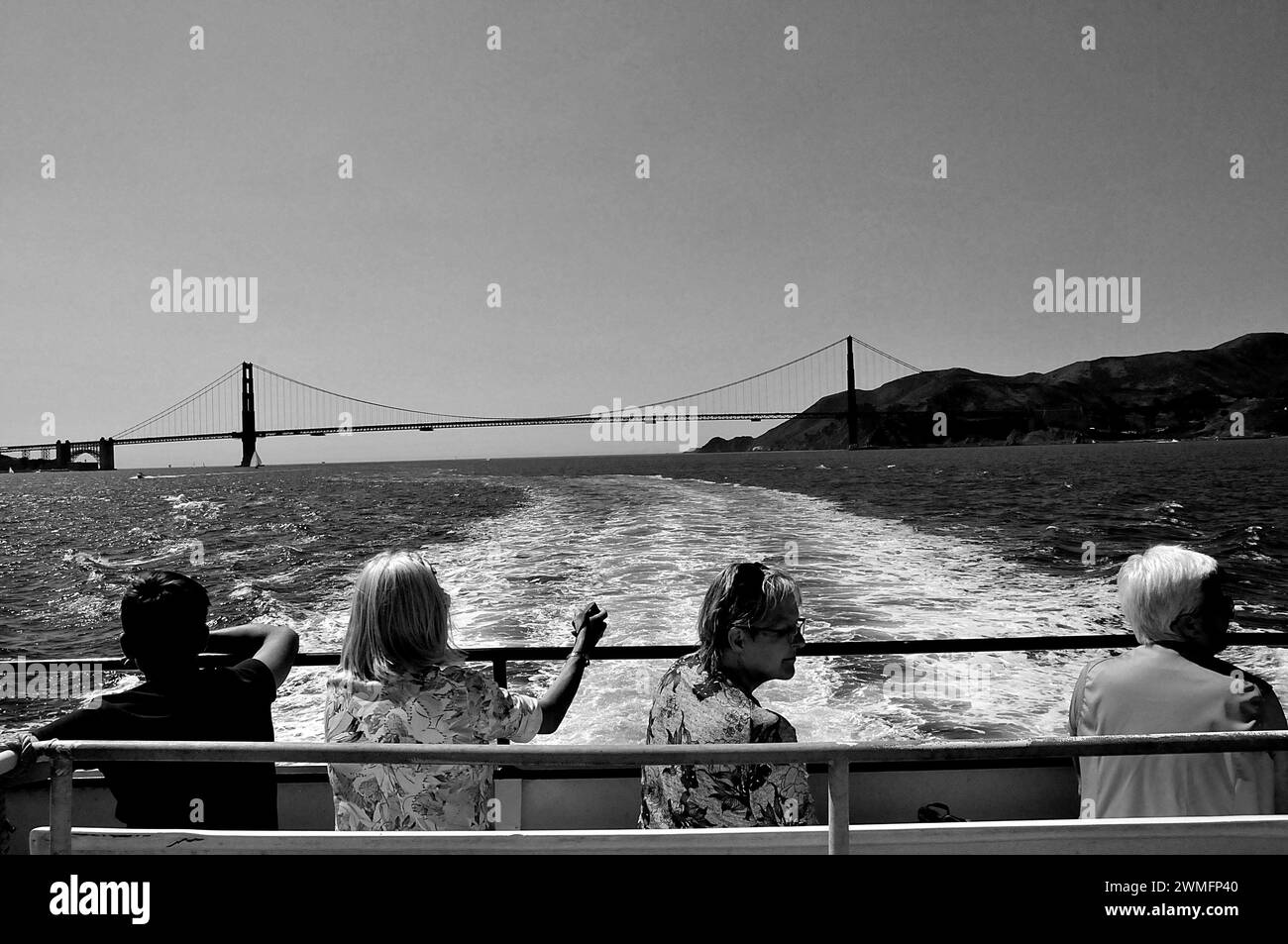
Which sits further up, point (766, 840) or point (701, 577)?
point (766, 840)

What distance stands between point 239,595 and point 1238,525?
21.9m

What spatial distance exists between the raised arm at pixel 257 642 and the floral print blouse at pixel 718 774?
85 centimetres

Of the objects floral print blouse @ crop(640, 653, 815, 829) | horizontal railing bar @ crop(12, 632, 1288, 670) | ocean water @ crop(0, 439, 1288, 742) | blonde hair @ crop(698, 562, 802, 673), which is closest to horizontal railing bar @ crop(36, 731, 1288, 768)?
floral print blouse @ crop(640, 653, 815, 829)

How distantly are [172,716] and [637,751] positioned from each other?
0.96 metres

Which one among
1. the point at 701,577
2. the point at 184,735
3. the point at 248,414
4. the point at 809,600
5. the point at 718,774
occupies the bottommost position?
the point at 809,600

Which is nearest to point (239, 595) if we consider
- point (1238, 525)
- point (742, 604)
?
point (742, 604)

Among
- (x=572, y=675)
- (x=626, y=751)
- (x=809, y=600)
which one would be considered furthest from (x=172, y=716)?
(x=809, y=600)

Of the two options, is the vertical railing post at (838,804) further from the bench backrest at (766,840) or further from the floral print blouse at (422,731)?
the floral print blouse at (422,731)

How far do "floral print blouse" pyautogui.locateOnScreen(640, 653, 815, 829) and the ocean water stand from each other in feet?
8.93

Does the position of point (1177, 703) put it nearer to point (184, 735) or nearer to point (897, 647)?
point (897, 647)

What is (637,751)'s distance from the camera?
42.8 inches

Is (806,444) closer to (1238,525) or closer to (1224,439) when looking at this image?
(1224,439)

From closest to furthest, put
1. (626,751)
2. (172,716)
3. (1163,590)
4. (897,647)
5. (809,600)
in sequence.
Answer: (626,751) → (172,716) → (1163,590) → (897,647) → (809,600)
